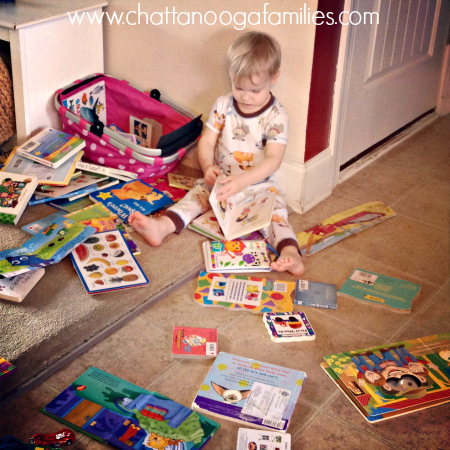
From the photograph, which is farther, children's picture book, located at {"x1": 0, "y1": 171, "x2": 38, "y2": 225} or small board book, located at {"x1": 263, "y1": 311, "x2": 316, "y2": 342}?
children's picture book, located at {"x1": 0, "y1": 171, "x2": 38, "y2": 225}

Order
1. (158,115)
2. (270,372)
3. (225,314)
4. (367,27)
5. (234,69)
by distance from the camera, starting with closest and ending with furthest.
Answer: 1. (270,372)
2. (225,314)
3. (234,69)
4. (367,27)
5. (158,115)

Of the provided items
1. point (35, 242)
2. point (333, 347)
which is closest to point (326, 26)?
point (333, 347)

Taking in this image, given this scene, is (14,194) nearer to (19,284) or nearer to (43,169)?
(43,169)

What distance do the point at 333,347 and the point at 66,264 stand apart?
29.1 inches

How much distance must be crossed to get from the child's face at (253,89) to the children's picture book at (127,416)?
889 millimetres

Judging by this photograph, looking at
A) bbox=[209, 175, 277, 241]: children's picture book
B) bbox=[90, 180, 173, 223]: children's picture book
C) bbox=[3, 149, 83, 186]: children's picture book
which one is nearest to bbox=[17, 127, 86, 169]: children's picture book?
bbox=[3, 149, 83, 186]: children's picture book

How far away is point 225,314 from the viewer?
138cm

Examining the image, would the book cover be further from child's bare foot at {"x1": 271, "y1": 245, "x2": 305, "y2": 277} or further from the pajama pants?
child's bare foot at {"x1": 271, "y1": 245, "x2": 305, "y2": 277}

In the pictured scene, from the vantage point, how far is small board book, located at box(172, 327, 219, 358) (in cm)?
124

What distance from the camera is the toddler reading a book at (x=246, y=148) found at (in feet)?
5.00

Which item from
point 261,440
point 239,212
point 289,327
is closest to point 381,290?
point 289,327

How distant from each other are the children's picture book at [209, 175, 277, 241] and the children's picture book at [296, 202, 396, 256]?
0.57 feet

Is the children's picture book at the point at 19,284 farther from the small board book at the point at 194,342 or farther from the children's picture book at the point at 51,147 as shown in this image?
the children's picture book at the point at 51,147

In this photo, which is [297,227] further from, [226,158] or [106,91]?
[106,91]
